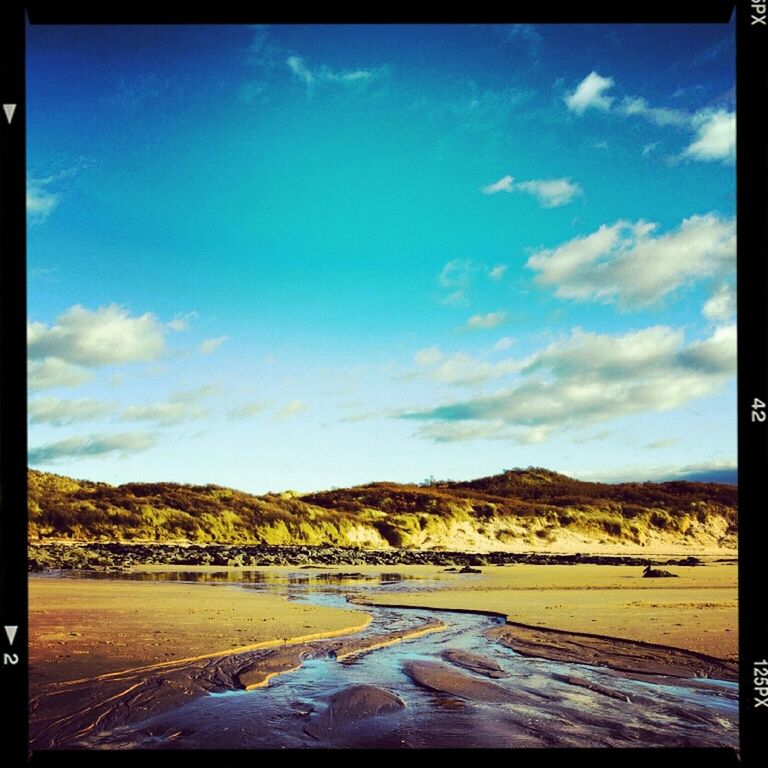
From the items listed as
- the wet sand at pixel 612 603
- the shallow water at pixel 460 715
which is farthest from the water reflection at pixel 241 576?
the shallow water at pixel 460 715

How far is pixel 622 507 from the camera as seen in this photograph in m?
42.7

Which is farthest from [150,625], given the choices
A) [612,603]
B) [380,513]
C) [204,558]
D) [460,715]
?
[380,513]

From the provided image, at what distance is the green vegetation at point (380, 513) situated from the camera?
1209 inches

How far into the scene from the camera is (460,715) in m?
5.30

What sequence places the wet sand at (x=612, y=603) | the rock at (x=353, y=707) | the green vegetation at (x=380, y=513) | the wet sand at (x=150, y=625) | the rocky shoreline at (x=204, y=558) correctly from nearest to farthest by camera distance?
the rock at (x=353, y=707) → the wet sand at (x=150, y=625) → the wet sand at (x=612, y=603) → the rocky shoreline at (x=204, y=558) → the green vegetation at (x=380, y=513)

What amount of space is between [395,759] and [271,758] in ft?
1.97

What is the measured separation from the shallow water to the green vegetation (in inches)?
994

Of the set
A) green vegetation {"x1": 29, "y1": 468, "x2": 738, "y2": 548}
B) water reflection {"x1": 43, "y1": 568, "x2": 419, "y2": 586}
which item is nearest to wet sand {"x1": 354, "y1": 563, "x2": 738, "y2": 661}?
water reflection {"x1": 43, "y1": 568, "x2": 419, "y2": 586}

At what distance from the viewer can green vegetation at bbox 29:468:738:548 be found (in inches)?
1209

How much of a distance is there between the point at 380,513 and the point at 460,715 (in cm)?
3282

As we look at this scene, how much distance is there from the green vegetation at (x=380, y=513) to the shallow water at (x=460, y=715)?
25.3m

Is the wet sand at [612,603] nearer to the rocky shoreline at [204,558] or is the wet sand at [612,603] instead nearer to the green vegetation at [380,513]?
Result: the rocky shoreline at [204,558]

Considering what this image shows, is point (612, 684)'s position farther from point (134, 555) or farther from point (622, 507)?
point (622, 507)
